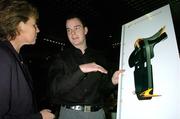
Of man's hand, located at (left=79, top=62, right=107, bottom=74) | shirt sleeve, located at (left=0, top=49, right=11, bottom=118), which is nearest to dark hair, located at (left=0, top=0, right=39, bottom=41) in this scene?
shirt sleeve, located at (left=0, top=49, right=11, bottom=118)

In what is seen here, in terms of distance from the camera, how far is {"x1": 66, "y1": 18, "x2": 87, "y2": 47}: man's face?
2258 millimetres

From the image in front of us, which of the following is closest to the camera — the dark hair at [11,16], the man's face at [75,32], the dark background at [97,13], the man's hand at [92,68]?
the dark hair at [11,16]

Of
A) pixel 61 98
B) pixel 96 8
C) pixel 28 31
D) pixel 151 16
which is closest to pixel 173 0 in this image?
pixel 96 8

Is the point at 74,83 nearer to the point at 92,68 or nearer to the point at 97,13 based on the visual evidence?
the point at 92,68

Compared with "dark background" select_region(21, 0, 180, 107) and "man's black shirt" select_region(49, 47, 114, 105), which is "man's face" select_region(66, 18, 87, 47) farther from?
"dark background" select_region(21, 0, 180, 107)

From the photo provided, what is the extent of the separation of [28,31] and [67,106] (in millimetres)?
829

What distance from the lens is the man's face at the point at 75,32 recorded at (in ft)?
7.41

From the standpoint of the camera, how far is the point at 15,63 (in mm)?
1304

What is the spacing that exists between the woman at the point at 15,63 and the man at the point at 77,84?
0.46m

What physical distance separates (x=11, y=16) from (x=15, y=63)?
12.5 inches

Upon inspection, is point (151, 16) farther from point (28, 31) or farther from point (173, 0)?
point (173, 0)

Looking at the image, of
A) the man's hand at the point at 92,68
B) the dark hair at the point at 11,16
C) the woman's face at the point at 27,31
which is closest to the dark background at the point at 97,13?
the man's hand at the point at 92,68

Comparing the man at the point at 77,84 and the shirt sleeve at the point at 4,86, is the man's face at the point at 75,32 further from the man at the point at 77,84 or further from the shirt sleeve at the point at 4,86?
the shirt sleeve at the point at 4,86

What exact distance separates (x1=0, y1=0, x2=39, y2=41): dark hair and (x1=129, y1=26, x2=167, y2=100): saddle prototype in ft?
2.66
